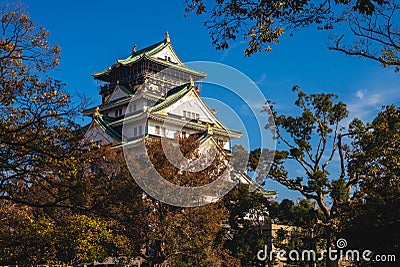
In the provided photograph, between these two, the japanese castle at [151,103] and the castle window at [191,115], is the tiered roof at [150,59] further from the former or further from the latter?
the castle window at [191,115]

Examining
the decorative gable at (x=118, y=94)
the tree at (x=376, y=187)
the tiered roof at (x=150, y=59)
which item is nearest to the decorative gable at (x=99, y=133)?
the decorative gable at (x=118, y=94)

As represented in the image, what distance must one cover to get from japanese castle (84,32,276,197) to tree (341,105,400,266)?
11485 millimetres

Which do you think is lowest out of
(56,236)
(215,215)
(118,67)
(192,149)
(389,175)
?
(56,236)

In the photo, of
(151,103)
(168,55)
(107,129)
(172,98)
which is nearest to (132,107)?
(151,103)

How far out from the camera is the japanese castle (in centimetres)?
3300

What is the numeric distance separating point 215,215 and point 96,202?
26.5 ft

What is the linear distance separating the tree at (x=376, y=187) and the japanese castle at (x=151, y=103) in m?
11.5

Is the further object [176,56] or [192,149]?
[176,56]

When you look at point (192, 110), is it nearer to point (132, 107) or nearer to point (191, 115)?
point (191, 115)

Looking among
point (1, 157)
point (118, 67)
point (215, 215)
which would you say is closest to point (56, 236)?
point (215, 215)

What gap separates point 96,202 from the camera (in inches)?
424

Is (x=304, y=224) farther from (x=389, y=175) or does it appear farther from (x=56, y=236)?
(x=56, y=236)

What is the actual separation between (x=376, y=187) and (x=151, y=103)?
21.7 meters

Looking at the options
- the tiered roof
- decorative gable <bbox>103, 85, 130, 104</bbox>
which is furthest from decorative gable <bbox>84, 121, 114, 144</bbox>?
the tiered roof
